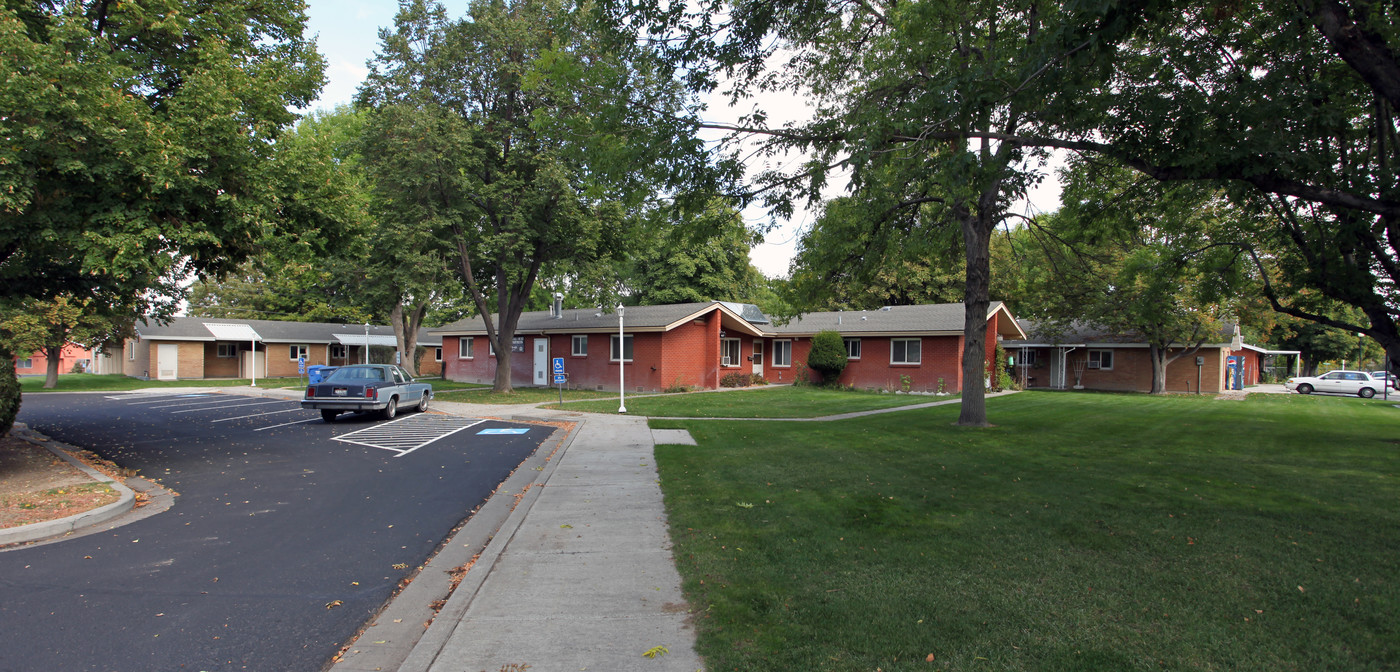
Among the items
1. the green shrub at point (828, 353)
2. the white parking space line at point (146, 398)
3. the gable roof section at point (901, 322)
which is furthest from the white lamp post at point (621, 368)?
the white parking space line at point (146, 398)

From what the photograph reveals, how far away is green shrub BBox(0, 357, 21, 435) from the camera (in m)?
10.4

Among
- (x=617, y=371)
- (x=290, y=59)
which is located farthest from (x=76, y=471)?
(x=617, y=371)

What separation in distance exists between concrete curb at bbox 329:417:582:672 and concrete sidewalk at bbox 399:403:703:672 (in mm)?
21

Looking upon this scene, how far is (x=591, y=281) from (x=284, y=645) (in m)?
21.6

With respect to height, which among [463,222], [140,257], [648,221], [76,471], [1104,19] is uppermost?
[463,222]

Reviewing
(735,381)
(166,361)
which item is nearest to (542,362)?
(735,381)

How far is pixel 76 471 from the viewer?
9.74 meters

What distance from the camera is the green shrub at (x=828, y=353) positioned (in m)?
29.3

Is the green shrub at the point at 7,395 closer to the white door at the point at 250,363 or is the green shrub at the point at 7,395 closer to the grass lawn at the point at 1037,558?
the grass lawn at the point at 1037,558

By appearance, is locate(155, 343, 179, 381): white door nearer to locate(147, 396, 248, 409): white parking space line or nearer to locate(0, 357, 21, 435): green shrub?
locate(147, 396, 248, 409): white parking space line

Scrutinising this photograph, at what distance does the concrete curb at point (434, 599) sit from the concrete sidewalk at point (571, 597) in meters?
0.02

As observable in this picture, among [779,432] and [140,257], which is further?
[779,432]

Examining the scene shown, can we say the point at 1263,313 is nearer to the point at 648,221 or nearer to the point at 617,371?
the point at 617,371

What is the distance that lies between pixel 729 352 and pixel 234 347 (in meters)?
31.1
